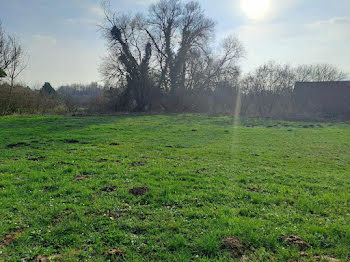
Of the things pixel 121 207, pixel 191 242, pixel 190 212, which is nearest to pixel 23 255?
pixel 121 207

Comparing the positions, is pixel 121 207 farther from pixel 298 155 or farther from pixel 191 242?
pixel 298 155

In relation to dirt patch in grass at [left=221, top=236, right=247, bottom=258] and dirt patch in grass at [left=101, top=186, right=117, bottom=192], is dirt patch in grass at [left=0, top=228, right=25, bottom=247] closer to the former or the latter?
dirt patch in grass at [left=101, top=186, right=117, bottom=192]

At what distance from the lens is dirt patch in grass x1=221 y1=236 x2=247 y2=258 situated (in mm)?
3680

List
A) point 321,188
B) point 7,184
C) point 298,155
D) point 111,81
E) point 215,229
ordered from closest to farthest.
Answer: point 215,229, point 7,184, point 321,188, point 298,155, point 111,81

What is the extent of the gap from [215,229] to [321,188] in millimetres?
4004

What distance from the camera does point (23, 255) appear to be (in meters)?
3.53

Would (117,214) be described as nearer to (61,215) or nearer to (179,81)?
(61,215)

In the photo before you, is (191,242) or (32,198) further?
(32,198)

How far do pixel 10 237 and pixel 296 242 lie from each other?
Answer: 187 inches

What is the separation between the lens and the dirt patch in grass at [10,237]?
3.77 meters

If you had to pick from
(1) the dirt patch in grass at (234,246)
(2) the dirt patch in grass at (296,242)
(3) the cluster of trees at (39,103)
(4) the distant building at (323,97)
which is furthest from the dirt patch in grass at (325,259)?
(4) the distant building at (323,97)

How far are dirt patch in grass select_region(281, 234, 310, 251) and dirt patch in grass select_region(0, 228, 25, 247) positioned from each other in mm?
4500

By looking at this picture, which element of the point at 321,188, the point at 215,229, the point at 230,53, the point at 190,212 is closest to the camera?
the point at 215,229

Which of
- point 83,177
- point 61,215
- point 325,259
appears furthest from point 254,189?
point 83,177
